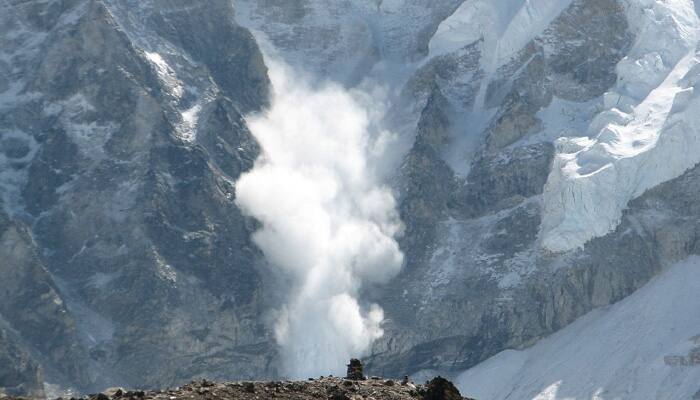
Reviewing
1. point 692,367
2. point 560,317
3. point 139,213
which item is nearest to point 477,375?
point 560,317

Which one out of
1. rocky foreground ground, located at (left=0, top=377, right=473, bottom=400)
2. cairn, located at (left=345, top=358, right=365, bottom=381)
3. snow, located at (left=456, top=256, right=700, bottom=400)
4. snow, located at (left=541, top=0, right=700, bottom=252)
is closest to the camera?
rocky foreground ground, located at (left=0, top=377, right=473, bottom=400)

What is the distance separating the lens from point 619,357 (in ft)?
580

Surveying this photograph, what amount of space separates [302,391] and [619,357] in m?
110

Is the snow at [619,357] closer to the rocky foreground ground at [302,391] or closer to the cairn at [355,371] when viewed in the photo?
the cairn at [355,371]

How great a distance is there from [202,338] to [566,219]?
3908 centimetres

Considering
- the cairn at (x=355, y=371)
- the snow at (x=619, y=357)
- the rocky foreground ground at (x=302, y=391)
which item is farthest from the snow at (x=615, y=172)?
the rocky foreground ground at (x=302, y=391)

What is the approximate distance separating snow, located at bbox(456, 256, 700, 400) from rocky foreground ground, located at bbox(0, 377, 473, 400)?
98.2 meters

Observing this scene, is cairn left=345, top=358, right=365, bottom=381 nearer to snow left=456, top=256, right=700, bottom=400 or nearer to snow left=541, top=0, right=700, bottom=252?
snow left=456, top=256, right=700, bottom=400

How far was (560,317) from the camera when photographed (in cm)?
19575

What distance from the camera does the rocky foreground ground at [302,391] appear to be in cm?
6788

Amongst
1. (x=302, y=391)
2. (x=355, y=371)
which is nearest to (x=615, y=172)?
(x=355, y=371)

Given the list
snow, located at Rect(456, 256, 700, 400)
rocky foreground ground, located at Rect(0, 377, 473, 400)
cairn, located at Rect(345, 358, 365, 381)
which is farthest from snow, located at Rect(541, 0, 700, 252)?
rocky foreground ground, located at Rect(0, 377, 473, 400)

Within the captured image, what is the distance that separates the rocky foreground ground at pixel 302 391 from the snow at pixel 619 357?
98189 mm

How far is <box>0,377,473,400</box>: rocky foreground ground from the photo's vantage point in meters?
67.9
